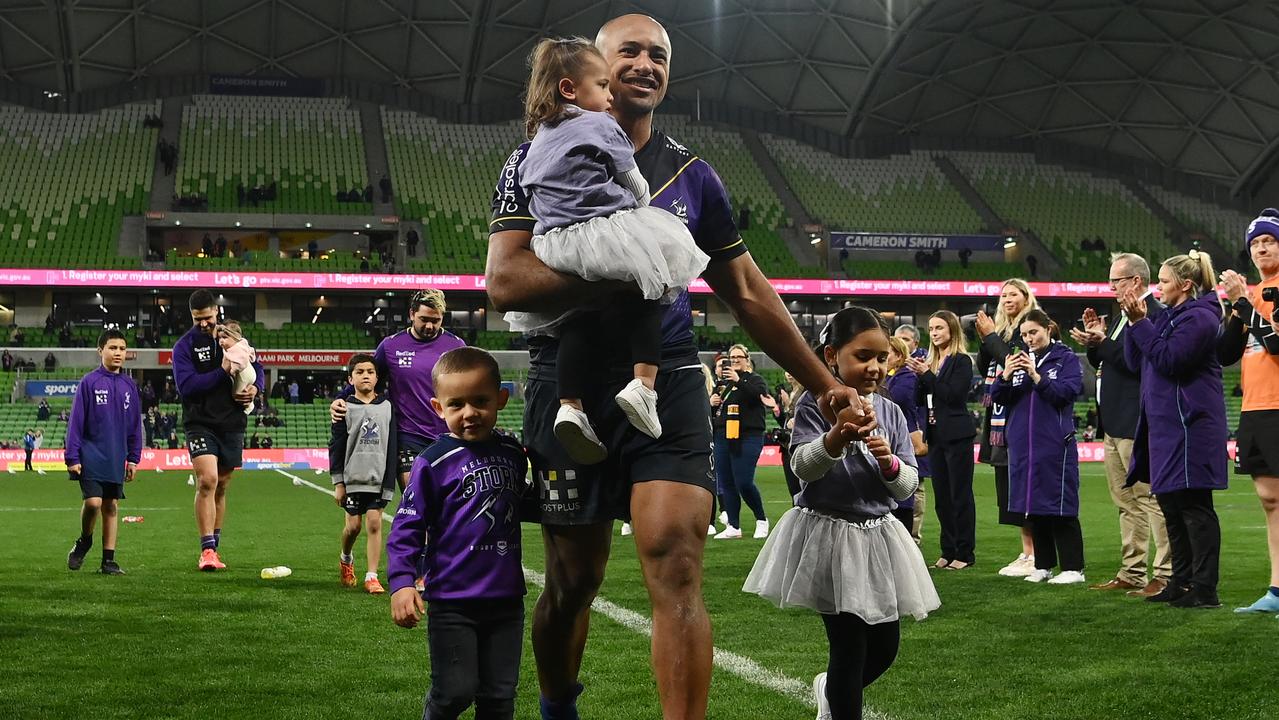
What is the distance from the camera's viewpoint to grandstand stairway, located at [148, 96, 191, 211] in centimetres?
4931

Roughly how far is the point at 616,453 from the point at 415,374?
518 centimetres

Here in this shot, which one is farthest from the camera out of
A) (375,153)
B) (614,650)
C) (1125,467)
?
(375,153)

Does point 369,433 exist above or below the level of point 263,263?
below

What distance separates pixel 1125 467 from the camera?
9500 millimetres

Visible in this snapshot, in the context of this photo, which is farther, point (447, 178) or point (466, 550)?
point (447, 178)

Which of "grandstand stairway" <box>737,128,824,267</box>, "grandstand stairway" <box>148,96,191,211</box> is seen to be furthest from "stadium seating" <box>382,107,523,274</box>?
"grandstand stairway" <box>737,128,824,267</box>

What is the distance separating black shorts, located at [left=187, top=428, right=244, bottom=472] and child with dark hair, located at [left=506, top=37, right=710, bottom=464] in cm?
730

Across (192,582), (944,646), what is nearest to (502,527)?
(944,646)

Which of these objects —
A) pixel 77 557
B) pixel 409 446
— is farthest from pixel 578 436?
pixel 77 557

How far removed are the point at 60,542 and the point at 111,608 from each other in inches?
219

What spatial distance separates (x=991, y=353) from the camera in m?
9.95

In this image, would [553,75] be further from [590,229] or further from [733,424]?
[733,424]

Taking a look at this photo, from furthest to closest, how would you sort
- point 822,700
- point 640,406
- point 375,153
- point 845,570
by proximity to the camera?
point 375,153
point 822,700
point 845,570
point 640,406

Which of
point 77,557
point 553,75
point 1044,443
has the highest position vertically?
point 553,75
